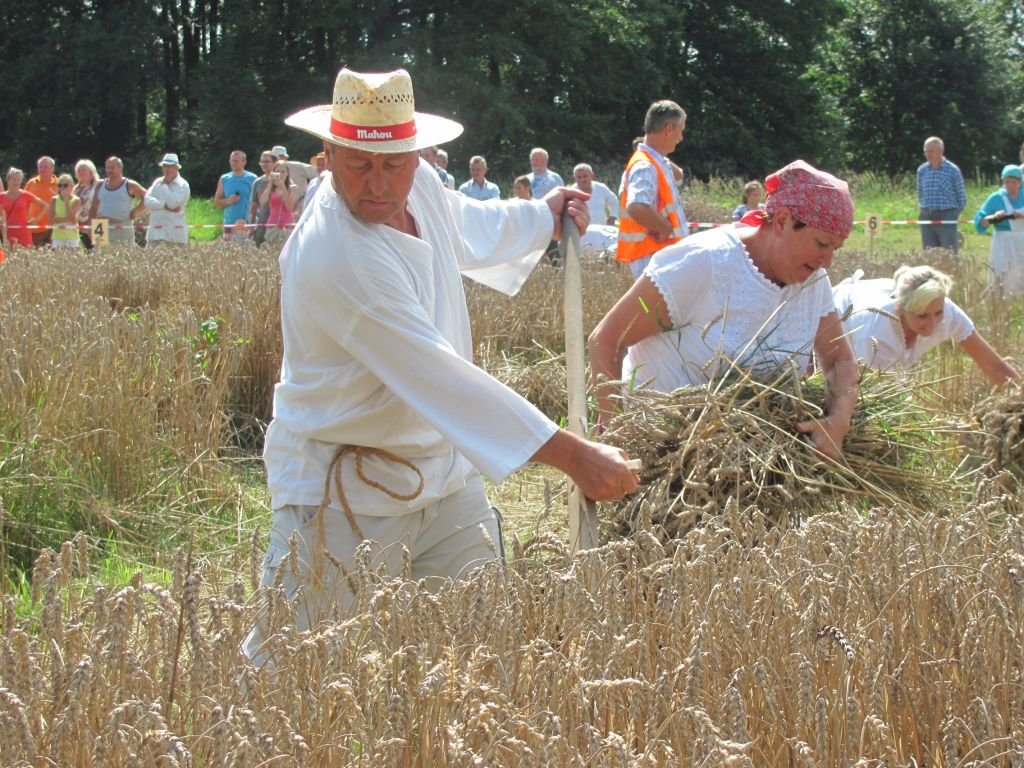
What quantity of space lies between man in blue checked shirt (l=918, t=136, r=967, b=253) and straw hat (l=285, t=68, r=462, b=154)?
12.6 m

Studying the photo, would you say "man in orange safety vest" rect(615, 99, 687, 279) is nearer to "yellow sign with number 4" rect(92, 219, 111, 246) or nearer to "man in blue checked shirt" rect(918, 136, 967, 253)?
"yellow sign with number 4" rect(92, 219, 111, 246)

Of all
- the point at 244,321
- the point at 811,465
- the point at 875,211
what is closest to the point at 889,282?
the point at 811,465

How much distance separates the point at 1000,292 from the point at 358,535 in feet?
24.4

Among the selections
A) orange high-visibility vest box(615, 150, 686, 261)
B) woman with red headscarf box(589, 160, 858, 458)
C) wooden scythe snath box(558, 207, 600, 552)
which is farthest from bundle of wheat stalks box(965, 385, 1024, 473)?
orange high-visibility vest box(615, 150, 686, 261)

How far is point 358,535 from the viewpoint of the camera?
3133mm

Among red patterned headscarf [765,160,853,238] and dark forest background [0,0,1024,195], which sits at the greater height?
red patterned headscarf [765,160,853,238]

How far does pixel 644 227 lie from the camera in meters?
7.82

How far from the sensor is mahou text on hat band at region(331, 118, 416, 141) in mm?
2914

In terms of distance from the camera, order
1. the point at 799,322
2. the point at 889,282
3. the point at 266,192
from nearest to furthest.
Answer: the point at 799,322, the point at 889,282, the point at 266,192

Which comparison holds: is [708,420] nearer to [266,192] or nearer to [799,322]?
[799,322]

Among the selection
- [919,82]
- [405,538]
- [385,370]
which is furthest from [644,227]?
[919,82]

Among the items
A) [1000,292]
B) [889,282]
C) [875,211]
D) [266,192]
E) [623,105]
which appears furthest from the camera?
[623,105]

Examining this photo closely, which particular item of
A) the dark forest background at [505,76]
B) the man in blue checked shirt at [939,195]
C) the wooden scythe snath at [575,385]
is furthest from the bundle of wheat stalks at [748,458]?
the dark forest background at [505,76]

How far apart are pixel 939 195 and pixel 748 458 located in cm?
1219
